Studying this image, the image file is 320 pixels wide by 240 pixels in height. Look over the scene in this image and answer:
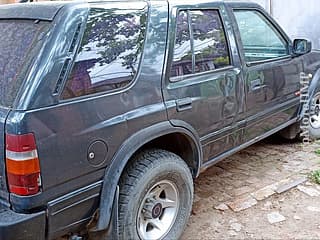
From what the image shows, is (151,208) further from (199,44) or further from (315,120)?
(315,120)

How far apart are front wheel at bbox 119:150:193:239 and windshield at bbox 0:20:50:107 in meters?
0.89

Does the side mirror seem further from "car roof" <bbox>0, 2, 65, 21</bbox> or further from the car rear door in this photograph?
"car roof" <bbox>0, 2, 65, 21</bbox>

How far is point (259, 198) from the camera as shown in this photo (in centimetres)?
386

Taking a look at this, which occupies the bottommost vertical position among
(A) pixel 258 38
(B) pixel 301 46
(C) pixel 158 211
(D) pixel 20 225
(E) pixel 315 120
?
(E) pixel 315 120

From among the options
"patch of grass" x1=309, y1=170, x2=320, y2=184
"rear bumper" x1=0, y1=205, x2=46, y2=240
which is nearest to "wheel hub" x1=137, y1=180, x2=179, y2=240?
"rear bumper" x1=0, y1=205, x2=46, y2=240

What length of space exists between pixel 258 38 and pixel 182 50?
1312 mm

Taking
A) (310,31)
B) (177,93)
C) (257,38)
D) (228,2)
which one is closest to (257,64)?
(257,38)

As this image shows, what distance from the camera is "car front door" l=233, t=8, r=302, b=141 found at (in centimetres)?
385

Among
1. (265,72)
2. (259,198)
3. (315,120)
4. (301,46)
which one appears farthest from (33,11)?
(315,120)

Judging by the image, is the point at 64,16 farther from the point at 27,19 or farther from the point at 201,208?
the point at 201,208

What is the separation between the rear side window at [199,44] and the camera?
3152mm

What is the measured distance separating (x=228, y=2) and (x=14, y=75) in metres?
2.10

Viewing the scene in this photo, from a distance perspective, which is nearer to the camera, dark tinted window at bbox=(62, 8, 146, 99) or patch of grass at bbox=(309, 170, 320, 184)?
dark tinted window at bbox=(62, 8, 146, 99)

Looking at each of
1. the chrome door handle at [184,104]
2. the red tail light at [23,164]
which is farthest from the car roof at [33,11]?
the chrome door handle at [184,104]
